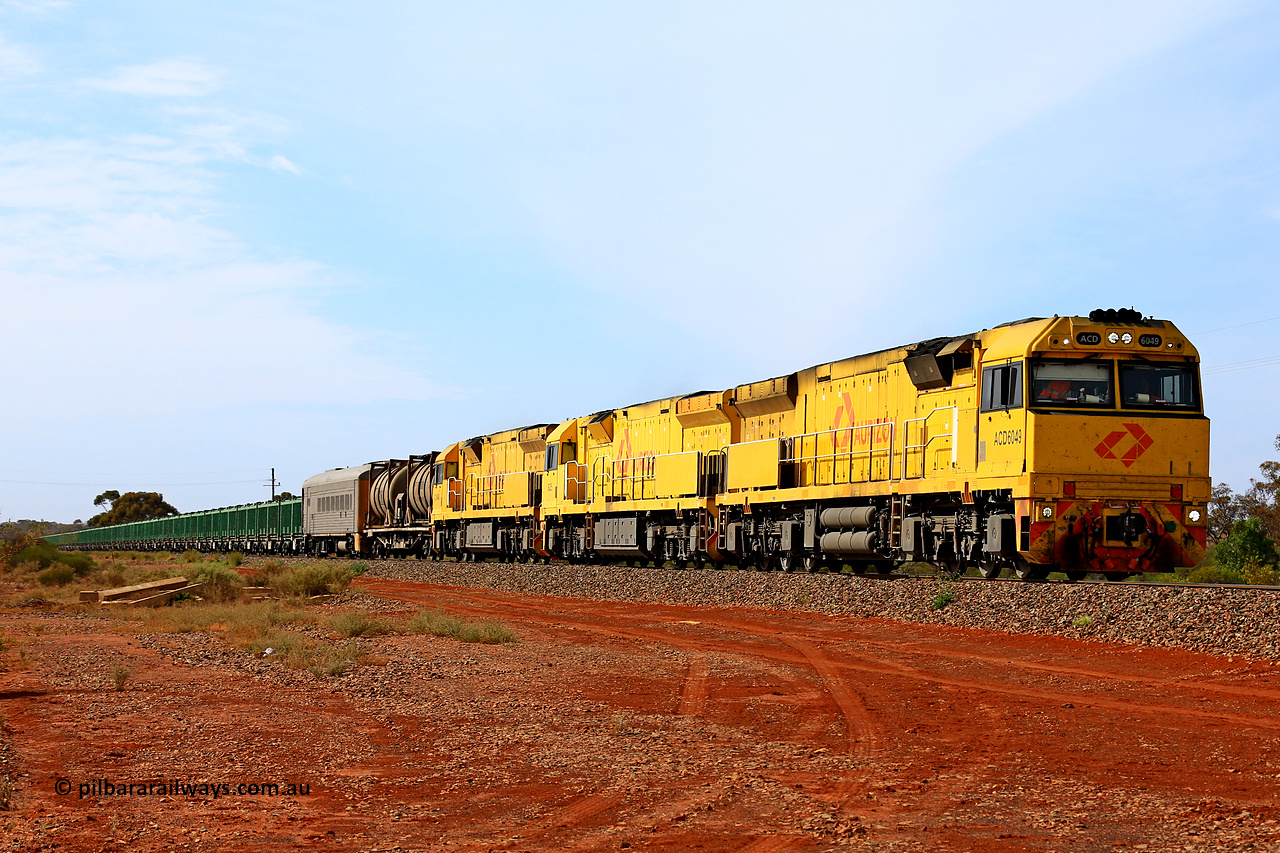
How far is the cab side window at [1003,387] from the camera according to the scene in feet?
51.6

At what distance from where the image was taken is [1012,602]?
50.3ft

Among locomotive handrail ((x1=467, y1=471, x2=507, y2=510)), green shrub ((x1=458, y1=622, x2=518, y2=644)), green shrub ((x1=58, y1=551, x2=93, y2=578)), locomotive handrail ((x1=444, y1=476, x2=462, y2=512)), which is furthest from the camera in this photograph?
locomotive handrail ((x1=444, y1=476, x2=462, y2=512))

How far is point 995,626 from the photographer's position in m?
15.2

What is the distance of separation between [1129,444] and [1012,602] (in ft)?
8.94

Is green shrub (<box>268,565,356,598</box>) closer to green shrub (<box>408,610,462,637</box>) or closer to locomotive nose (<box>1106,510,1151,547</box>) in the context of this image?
green shrub (<box>408,610,462,637</box>)

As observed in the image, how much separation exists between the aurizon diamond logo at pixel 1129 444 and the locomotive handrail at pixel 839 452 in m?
4.05

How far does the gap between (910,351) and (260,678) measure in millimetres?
11823

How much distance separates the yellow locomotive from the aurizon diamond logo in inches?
1.1

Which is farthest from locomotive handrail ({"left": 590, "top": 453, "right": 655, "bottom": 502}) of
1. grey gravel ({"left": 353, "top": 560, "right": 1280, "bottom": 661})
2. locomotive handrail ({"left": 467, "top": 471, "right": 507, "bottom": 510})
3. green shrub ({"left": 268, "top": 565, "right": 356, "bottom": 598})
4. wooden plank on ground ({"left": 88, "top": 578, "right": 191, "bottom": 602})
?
wooden plank on ground ({"left": 88, "top": 578, "right": 191, "bottom": 602})

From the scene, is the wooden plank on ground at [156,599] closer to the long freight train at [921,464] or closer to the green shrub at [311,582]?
the green shrub at [311,582]

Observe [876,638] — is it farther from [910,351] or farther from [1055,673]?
[910,351]

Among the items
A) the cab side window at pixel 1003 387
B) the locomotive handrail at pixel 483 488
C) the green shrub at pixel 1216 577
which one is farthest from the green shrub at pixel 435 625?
the locomotive handrail at pixel 483 488

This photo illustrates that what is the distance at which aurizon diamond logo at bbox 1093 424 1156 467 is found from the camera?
605 inches

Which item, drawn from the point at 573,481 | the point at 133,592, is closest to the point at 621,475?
the point at 573,481
